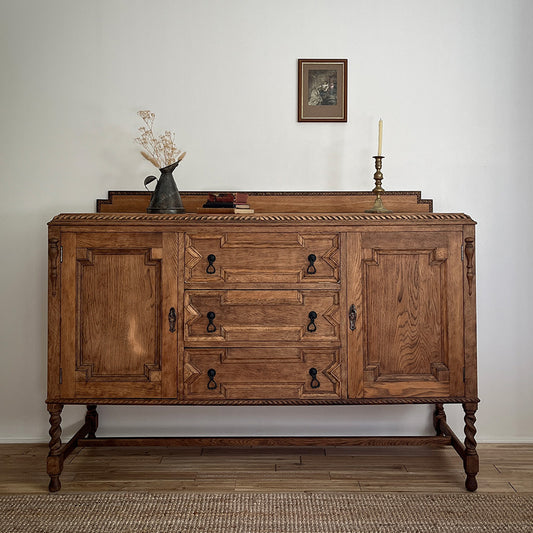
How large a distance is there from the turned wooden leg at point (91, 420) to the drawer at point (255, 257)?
968 millimetres

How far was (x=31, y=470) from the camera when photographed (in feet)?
8.61

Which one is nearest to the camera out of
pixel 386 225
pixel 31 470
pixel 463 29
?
pixel 386 225

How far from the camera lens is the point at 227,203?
262 cm

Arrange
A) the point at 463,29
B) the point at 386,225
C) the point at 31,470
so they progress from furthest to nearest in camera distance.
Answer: the point at 463,29, the point at 31,470, the point at 386,225

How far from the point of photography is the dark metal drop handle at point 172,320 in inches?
94.6

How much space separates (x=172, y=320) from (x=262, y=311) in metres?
0.38

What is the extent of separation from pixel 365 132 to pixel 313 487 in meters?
1.69

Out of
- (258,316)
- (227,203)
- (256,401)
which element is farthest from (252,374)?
(227,203)

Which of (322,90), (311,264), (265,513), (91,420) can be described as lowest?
(265,513)

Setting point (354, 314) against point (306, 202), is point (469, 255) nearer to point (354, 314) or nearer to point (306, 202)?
point (354, 314)

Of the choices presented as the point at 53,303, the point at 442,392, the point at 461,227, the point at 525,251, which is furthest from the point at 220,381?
the point at 525,251

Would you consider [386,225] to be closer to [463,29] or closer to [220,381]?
[220,381]

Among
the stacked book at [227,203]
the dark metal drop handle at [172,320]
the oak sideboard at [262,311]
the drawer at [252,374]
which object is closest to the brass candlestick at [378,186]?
the oak sideboard at [262,311]

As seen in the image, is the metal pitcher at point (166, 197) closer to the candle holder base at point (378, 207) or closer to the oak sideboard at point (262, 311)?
the oak sideboard at point (262, 311)
